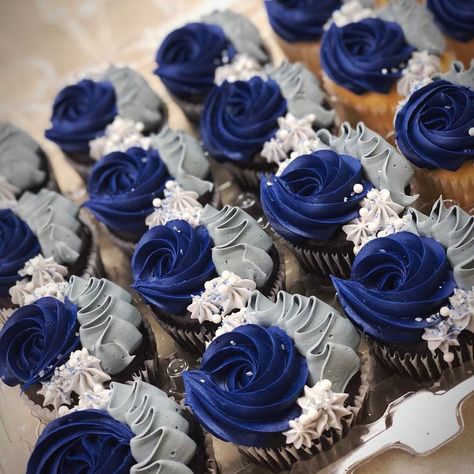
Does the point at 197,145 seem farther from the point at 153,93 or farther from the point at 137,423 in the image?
the point at 137,423

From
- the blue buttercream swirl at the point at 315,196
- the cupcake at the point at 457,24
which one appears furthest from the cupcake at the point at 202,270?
the cupcake at the point at 457,24

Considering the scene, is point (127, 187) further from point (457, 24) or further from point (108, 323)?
point (457, 24)

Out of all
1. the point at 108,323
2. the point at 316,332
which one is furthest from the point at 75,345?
the point at 316,332

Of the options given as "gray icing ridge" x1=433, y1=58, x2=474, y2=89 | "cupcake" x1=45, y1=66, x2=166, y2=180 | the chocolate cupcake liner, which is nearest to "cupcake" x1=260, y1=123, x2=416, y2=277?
"gray icing ridge" x1=433, y1=58, x2=474, y2=89

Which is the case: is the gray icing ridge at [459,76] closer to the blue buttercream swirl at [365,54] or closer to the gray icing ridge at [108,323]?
the blue buttercream swirl at [365,54]

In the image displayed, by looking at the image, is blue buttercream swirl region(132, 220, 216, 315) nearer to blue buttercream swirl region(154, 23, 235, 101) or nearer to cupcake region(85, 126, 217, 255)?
cupcake region(85, 126, 217, 255)

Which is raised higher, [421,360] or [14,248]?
[14,248]

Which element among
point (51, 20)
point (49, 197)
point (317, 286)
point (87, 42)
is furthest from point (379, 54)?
point (51, 20)
